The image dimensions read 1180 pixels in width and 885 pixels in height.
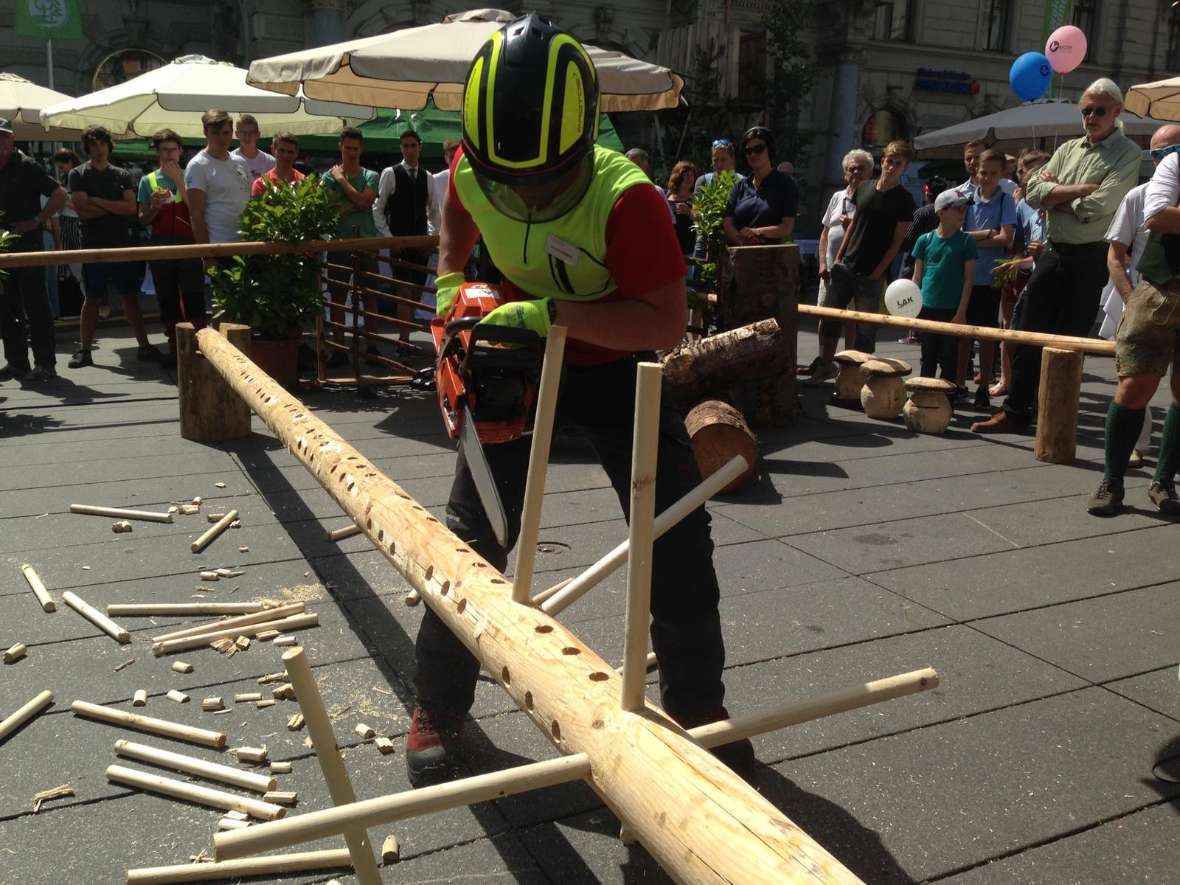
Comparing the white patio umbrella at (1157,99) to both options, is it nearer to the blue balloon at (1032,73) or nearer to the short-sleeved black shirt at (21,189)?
the blue balloon at (1032,73)

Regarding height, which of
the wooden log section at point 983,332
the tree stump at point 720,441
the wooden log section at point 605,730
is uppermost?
the wooden log section at point 983,332

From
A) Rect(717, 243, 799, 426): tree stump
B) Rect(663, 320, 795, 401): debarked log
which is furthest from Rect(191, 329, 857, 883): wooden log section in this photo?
Rect(717, 243, 799, 426): tree stump

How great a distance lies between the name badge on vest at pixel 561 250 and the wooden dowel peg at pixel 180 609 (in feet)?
6.87

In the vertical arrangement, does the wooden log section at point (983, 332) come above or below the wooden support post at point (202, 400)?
above

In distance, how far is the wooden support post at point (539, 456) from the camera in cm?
201

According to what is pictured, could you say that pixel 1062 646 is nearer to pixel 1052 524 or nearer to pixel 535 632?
pixel 1052 524

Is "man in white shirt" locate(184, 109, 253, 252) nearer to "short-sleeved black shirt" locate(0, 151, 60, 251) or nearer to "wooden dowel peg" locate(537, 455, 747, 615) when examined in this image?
"short-sleeved black shirt" locate(0, 151, 60, 251)

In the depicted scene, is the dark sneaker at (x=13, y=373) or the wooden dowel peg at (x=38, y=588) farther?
the dark sneaker at (x=13, y=373)

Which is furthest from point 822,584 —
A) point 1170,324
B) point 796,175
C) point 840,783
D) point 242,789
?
point 796,175

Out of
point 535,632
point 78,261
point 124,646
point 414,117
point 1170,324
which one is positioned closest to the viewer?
point 535,632

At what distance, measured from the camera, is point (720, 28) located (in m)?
20.9

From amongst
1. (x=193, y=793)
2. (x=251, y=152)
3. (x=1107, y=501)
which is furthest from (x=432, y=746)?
(x=251, y=152)

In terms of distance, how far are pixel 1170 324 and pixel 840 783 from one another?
322 cm

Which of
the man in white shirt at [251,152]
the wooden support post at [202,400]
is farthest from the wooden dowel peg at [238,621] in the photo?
the man in white shirt at [251,152]
